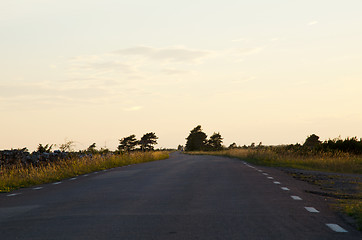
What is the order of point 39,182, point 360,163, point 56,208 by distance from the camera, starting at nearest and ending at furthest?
point 56,208
point 39,182
point 360,163

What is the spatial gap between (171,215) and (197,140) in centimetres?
12480

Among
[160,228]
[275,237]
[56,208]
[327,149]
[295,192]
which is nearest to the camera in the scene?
[275,237]

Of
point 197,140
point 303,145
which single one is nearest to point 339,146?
point 303,145

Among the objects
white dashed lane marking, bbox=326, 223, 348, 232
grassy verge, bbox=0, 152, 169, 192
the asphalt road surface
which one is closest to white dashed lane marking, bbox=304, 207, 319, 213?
the asphalt road surface

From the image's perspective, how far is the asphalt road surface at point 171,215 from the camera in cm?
759

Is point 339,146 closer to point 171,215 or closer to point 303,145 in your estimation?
point 303,145

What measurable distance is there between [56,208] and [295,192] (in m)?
6.46

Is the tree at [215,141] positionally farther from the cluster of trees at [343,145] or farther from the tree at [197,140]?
the cluster of trees at [343,145]

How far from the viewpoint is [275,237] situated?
725 cm

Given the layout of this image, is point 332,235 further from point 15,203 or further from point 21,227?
point 15,203

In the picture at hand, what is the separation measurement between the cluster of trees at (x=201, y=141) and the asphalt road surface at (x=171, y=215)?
389ft

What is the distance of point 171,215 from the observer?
30.6 feet

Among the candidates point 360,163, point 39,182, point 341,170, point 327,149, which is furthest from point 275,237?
point 327,149

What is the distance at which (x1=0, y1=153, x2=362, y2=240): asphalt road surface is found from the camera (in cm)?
759
